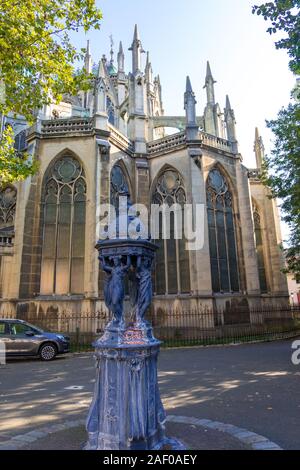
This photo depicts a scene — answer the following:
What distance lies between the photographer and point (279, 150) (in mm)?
15242

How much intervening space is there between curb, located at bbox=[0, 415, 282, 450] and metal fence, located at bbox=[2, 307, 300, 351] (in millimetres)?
9124

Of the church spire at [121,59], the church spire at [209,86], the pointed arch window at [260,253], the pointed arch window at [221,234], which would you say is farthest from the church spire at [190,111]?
the church spire at [121,59]

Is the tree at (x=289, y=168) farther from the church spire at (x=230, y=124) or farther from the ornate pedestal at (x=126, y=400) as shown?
the ornate pedestal at (x=126, y=400)

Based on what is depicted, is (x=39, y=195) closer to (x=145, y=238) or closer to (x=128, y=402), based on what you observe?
(x=145, y=238)

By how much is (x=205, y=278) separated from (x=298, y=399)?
10.8 metres

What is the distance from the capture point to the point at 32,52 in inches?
376

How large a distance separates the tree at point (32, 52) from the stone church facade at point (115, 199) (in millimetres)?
5666

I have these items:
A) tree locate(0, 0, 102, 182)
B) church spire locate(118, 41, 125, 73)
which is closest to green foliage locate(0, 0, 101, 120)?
tree locate(0, 0, 102, 182)

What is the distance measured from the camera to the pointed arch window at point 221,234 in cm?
1781

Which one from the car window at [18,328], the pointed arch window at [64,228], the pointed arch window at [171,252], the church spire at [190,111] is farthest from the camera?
the church spire at [190,111]

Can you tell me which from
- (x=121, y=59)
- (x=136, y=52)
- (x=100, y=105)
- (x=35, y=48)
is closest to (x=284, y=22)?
(x=35, y=48)

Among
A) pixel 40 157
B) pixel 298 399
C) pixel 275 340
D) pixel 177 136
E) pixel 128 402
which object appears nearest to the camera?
pixel 128 402

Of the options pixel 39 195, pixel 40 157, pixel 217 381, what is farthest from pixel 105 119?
pixel 217 381

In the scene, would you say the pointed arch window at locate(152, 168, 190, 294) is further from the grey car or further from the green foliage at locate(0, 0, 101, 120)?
the green foliage at locate(0, 0, 101, 120)
